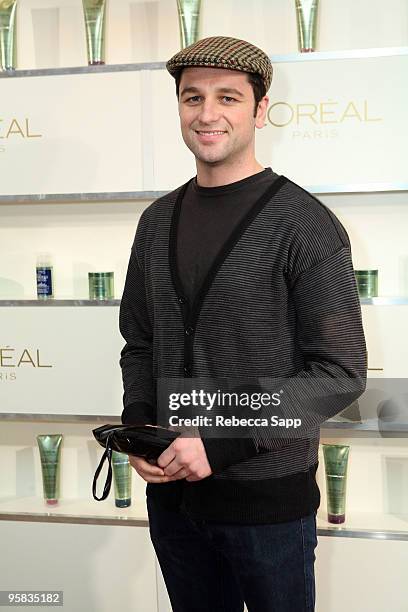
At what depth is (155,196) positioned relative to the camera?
218 cm

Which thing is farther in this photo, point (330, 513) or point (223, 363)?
point (330, 513)

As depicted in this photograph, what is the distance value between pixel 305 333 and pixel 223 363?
0.14 m

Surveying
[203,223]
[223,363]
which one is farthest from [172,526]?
[203,223]

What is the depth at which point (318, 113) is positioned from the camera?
2.12 m

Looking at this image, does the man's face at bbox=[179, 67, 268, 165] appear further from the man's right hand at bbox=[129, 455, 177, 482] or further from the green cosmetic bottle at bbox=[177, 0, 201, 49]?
the green cosmetic bottle at bbox=[177, 0, 201, 49]

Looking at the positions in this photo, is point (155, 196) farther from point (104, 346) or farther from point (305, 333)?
point (305, 333)

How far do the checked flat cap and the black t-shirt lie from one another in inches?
6.7

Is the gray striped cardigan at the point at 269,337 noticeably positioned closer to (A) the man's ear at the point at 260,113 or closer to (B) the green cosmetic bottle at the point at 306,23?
(A) the man's ear at the point at 260,113

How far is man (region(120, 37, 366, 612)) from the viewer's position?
125 centimetres

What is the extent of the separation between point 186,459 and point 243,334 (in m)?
0.21

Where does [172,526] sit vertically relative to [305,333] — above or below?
below

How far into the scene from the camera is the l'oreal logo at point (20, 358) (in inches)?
90.4

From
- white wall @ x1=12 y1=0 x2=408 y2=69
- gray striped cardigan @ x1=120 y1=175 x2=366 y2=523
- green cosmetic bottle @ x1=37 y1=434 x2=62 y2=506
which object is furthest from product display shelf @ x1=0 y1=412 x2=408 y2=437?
white wall @ x1=12 y1=0 x2=408 y2=69

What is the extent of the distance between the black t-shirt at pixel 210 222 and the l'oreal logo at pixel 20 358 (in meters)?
1.02
